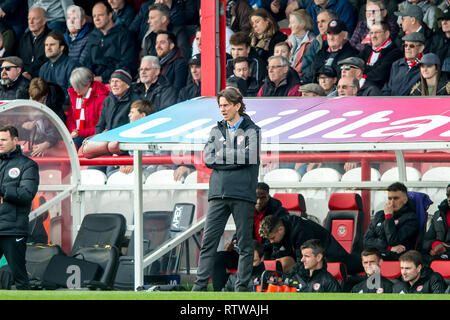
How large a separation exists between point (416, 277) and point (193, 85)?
5.33 metres

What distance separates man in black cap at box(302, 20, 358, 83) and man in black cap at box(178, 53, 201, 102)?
1.42 metres

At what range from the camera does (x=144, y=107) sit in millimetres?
13711

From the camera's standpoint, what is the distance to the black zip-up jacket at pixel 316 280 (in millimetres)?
10758

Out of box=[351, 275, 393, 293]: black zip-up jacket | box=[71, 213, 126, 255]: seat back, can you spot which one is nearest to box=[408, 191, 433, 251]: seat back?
box=[351, 275, 393, 293]: black zip-up jacket

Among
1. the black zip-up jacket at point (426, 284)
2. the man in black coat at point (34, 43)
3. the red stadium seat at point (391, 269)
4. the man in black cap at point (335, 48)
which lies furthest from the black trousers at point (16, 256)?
the man in black coat at point (34, 43)

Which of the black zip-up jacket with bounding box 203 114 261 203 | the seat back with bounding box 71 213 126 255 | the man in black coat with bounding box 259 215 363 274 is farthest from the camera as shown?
the seat back with bounding box 71 213 126 255

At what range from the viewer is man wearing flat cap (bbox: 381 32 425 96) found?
43.7 ft

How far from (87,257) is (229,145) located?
3.48m

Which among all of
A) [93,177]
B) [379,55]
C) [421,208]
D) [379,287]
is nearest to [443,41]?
→ [379,55]

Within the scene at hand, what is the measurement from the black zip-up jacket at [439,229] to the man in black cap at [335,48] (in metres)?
3.24

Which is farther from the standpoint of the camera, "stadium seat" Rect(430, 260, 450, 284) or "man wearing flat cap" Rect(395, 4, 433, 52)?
"man wearing flat cap" Rect(395, 4, 433, 52)

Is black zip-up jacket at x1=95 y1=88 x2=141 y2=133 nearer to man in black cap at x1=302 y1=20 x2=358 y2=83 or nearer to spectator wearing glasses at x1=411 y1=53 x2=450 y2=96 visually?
man in black cap at x1=302 y1=20 x2=358 y2=83

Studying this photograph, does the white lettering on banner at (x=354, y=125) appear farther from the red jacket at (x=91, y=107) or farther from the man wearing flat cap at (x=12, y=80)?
the man wearing flat cap at (x=12, y=80)

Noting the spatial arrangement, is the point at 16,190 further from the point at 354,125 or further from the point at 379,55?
the point at 379,55
